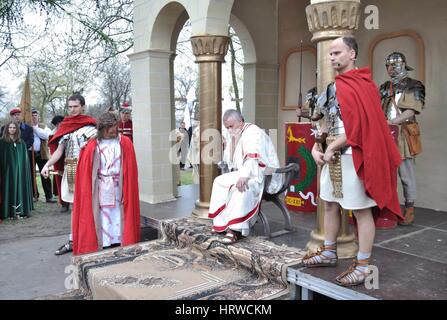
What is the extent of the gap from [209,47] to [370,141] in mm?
2990

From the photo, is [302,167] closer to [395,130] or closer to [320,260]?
[395,130]

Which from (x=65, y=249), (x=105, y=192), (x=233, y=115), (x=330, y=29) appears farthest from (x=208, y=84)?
(x=65, y=249)

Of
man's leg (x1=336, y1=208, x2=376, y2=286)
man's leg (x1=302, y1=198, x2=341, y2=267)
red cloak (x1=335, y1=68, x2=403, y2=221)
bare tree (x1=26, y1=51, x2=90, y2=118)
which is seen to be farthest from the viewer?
bare tree (x1=26, y1=51, x2=90, y2=118)

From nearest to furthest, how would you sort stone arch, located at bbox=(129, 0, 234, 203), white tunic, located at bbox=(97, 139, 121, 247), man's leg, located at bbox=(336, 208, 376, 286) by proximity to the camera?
1. man's leg, located at bbox=(336, 208, 376, 286)
2. white tunic, located at bbox=(97, 139, 121, 247)
3. stone arch, located at bbox=(129, 0, 234, 203)

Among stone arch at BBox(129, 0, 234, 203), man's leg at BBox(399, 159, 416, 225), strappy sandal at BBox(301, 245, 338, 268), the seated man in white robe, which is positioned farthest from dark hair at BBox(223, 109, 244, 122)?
stone arch at BBox(129, 0, 234, 203)

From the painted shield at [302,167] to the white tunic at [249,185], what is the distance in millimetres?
903

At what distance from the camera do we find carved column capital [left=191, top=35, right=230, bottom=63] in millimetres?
5422

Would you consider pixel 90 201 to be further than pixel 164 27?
No

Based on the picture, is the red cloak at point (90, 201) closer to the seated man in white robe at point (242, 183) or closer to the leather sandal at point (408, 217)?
the seated man in white robe at point (242, 183)

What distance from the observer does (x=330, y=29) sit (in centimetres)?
373

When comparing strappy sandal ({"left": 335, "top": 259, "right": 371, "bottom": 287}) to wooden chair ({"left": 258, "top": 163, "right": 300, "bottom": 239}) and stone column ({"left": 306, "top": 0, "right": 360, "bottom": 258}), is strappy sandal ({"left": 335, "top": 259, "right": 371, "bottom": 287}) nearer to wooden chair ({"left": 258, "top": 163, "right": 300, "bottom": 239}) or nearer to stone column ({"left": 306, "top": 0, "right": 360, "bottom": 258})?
stone column ({"left": 306, "top": 0, "right": 360, "bottom": 258})

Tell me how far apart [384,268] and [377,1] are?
419cm

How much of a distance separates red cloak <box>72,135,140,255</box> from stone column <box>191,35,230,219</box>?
3.02ft

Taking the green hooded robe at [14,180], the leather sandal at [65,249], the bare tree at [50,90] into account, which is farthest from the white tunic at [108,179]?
the bare tree at [50,90]
